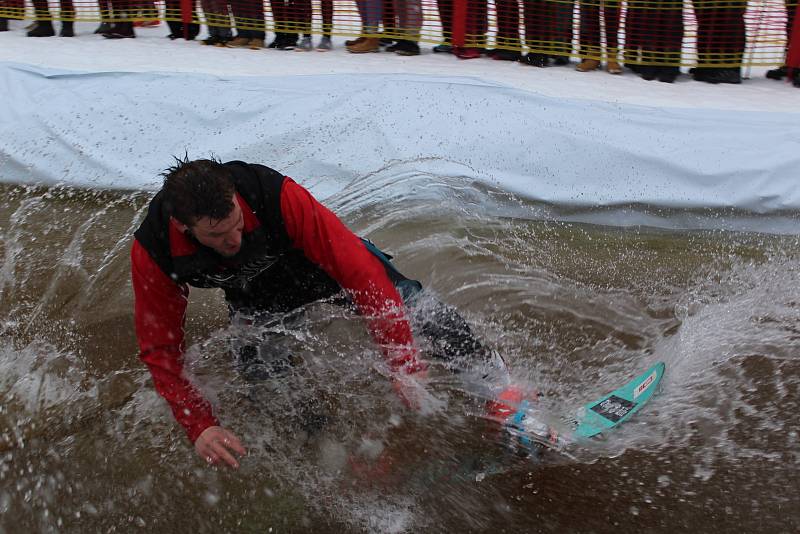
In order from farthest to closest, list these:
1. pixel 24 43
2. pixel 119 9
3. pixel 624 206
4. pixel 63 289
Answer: pixel 119 9
pixel 24 43
pixel 624 206
pixel 63 289

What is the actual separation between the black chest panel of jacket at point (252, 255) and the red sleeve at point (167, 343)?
78mm

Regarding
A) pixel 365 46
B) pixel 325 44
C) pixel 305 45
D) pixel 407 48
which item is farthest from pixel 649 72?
pixel 305 45

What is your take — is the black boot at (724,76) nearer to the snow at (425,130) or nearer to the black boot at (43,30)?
the snow at (425,130)

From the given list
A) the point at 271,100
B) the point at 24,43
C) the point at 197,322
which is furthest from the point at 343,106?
the point at 24,43

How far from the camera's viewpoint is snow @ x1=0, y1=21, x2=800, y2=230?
183 inches

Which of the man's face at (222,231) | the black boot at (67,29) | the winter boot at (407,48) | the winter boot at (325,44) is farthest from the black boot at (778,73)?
the black boot at (67,29)

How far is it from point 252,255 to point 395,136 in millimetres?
2552

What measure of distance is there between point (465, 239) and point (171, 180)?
249cm

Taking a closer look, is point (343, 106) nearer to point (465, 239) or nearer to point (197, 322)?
point (465, 239)

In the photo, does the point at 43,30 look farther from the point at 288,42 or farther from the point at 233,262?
the point at 233,262

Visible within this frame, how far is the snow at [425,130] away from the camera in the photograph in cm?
466

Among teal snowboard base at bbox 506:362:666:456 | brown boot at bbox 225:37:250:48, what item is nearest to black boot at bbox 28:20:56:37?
brown boot at bbox 225:37:250:48

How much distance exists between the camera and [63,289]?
169 inches

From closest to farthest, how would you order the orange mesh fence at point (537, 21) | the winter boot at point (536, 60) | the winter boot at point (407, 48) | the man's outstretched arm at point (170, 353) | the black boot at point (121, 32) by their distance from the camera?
1. the man's outstretched arm at point (170, 353)
2. the orange mesh fence at point (537, 21)
3. the winter boot at point (536, 60)
4. the winter boot at point (407, 48)
5. the black boot at point (121, 32)
